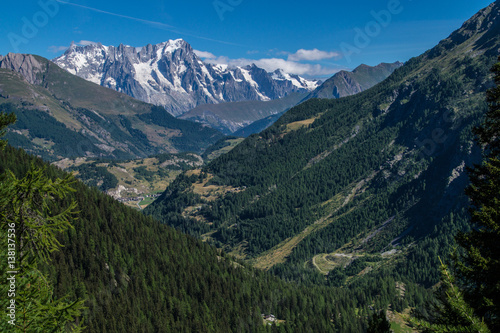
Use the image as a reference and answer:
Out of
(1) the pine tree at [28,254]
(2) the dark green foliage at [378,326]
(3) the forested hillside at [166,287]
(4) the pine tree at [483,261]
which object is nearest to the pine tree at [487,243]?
(4) the pine tree at [483,261]

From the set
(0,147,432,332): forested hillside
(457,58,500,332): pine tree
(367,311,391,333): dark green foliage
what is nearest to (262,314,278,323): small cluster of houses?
(0,147,432,332): forested hillside

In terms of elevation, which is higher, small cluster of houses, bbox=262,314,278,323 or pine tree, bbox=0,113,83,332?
pine tree, bbox=0,113,83,332

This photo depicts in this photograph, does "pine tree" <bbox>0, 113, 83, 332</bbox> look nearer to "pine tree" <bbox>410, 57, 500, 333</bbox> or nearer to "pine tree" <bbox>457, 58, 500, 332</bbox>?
"pine tree" <bbox>410, 57, 500, 333</bbox>

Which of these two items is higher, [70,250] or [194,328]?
[70,250]

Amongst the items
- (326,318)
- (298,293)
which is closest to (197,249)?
(298,293)

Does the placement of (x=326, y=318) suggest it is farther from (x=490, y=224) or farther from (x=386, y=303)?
(x=490, y=224)

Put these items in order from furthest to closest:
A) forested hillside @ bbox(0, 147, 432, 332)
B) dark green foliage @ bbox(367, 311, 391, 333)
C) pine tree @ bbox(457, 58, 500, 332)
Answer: forested hillside @ bbox(0, 147, 432, 332)
dark green foliage @ bbox(367, 311, 391, 333)
pine tree @ bbox(457, 58, 500, 332)

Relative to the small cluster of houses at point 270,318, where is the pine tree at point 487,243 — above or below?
above

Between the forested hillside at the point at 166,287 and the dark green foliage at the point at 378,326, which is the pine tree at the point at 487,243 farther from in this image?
the forested hillside at the point at 166,287

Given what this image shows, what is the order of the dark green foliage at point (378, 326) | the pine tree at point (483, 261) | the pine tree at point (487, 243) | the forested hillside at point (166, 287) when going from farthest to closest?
the forested hillside at point (166, 287), the dark green foliage at point (378, 326), the pine tree at point (487, 243), the pine tree at point (483, 261)

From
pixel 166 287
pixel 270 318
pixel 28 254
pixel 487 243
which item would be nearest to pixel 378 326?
pixel 487 243

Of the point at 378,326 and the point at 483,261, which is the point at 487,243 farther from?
the point at 378,326

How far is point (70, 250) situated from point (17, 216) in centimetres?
13253

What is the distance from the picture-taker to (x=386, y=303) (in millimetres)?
173875
